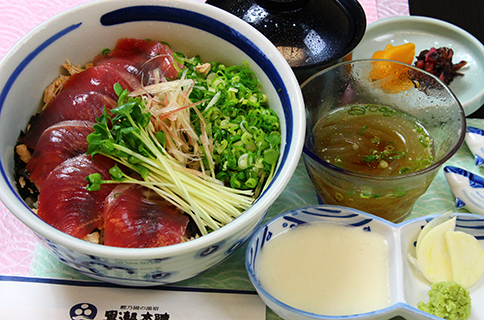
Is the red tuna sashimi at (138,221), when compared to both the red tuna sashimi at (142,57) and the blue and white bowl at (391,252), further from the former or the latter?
the red tuna sashimi at (142,57)

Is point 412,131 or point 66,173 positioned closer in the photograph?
point 66,173

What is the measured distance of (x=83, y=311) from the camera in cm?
116

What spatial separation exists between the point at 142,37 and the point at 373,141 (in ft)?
3.01

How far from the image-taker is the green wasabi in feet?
3.52

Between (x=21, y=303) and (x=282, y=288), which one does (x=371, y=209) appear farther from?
(x=21, y=303)

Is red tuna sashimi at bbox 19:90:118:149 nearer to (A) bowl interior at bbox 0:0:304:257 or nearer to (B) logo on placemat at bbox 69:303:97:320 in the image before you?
(A) bowl interior at bbox 0:0:304:257

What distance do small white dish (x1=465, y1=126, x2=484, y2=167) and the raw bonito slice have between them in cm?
128

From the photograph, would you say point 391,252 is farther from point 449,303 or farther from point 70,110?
point 70,110

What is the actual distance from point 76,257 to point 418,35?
194 centimetres

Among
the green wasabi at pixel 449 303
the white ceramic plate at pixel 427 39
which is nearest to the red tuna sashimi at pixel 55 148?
the green wasabi at pixel 449 303

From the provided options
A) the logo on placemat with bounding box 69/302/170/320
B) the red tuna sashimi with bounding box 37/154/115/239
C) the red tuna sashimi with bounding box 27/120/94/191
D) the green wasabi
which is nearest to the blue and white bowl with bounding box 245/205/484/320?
the green wasabi

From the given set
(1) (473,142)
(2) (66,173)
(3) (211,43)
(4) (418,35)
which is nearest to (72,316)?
(2) (66,173)

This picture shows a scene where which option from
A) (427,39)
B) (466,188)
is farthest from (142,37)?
(427,39)

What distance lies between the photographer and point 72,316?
3.79 ft
